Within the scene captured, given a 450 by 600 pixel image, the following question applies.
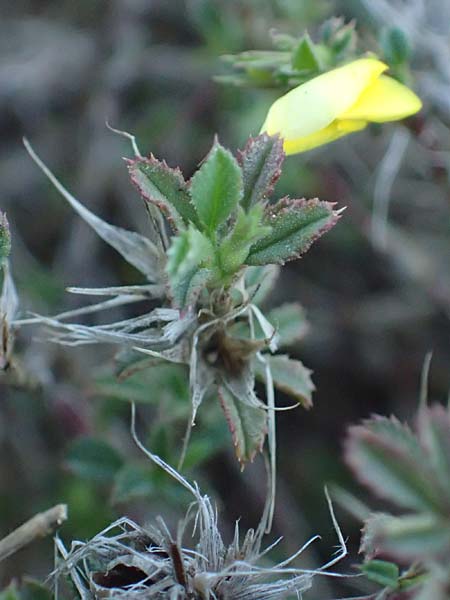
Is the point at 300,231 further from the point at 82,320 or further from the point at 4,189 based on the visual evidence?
the point at 4,189

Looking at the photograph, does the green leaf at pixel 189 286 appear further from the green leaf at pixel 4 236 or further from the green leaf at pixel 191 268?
the green leaf at pixel 4 236

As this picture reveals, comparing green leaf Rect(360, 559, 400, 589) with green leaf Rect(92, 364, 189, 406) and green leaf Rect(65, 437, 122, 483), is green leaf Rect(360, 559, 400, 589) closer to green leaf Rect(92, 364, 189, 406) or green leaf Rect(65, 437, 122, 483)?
green leaf Rect(92, 364, 189, 406)

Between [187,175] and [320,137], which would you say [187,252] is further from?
[187,175]

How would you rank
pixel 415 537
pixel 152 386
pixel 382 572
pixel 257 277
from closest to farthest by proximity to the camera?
pixel 415 537 → pixel 382 572 → pixel 257 277 → pixel 152 386

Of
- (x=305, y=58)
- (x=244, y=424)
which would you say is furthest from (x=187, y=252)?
(x=305, y=58)

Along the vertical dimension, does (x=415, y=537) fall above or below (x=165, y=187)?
below

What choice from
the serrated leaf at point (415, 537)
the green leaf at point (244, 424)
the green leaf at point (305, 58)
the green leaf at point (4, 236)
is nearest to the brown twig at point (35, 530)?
the green leaf at point (244, 424)
